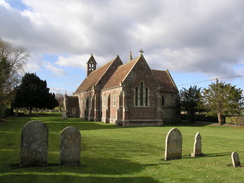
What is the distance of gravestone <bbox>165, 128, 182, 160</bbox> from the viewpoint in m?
9.37

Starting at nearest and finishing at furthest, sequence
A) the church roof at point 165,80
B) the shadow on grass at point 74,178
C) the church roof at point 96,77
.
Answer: the shadow on grass at point 74,178 < the church roof at point 96,77 < the church roof at point 165,80

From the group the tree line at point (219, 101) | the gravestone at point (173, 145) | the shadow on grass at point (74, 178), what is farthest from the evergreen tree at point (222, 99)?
the shadow on grass at point (74, 178)

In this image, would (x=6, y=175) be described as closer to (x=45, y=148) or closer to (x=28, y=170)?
(x=28, y=170)

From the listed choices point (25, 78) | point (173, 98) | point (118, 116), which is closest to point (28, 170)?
point (118, 116)

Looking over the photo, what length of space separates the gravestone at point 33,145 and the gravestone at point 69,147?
2.06ft

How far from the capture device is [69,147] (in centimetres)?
794

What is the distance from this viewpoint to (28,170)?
284 inches

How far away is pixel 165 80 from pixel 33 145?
115ft

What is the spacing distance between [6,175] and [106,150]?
17.7ft

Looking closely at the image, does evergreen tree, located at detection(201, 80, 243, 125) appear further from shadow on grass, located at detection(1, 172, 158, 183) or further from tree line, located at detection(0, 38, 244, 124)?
shadow on grass, located at detection(1, 172, 158, 183)

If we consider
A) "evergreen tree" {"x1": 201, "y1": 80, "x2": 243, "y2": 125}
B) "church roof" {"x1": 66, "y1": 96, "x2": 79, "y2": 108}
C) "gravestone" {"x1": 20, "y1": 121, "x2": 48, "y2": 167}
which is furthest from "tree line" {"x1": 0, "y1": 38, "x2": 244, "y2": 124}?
"gravestone" {"x1": 20, "y1": 121, "x2": 48, "y2": 167}

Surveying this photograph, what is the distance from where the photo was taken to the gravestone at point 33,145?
7547mm

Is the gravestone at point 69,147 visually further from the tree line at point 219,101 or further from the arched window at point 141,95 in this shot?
the tree line at point 219,101

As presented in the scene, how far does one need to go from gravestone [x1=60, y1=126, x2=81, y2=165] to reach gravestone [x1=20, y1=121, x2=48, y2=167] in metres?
0.63
